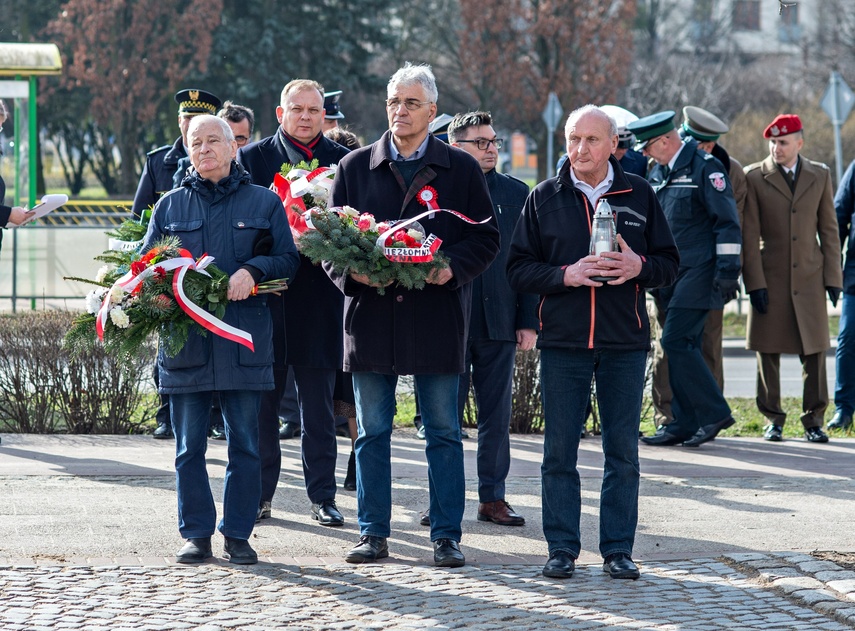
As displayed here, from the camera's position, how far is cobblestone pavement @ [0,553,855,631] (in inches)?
191

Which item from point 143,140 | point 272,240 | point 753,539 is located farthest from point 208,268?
point 143,140

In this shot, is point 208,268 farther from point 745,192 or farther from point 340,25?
point 340,25

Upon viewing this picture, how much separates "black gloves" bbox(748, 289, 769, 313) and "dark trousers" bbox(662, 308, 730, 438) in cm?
79

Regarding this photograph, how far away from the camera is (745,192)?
9438 millimetres

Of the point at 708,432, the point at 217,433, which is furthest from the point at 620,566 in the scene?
the point at 217,433

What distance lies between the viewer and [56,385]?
906cm

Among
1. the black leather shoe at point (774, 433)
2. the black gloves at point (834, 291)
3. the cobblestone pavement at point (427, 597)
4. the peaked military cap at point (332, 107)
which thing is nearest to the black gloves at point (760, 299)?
the black gloves at point (834, 291)

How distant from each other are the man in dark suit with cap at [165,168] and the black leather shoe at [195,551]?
284 cm

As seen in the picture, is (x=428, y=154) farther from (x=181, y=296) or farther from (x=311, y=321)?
(x=181, y=296)

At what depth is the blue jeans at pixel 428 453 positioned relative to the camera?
19.1 ft

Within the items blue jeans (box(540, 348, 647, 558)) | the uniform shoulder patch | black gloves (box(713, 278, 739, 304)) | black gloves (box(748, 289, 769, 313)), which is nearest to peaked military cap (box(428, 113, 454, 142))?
the uniform shoulder patch

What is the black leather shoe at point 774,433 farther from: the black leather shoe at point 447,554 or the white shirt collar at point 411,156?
the white shirt collar at point 411,156

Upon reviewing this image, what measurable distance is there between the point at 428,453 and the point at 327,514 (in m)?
0.92

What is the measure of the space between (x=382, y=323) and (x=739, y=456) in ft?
12.4
